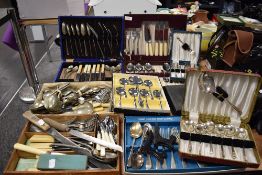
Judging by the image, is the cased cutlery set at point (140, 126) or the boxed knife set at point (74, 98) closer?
the cased cutlery set at point (140, 126)

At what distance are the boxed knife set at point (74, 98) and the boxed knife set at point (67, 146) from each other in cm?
8

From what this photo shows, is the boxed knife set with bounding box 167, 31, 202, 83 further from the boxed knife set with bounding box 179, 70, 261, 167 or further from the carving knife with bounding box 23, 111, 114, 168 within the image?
the carving knife with bounding box 23, 111, 114, 168

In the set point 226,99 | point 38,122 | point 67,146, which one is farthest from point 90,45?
point 226,99

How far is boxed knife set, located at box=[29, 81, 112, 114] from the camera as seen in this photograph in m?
1.13

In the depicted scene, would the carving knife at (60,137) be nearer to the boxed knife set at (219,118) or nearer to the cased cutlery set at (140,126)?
the cased cutlery set at (140,126)

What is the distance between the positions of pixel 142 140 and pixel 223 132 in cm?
33

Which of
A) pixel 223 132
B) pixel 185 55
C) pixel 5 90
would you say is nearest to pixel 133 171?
pixel 223 132

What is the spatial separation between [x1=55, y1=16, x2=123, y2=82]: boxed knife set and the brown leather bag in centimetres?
65

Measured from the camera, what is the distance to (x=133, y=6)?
168 centimetres

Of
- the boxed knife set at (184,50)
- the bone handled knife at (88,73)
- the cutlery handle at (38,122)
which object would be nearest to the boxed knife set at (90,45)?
the bone handled knife at (88,73)

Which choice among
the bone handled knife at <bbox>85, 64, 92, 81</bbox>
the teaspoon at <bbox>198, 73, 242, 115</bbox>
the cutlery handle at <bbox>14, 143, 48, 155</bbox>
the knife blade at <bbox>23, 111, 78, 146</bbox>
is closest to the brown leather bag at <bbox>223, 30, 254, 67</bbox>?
the teaspoon at <bbox>198, 73, 242, 115</bbox>

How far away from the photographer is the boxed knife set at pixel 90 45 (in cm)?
154

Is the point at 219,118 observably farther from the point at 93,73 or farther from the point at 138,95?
the point at 93,73

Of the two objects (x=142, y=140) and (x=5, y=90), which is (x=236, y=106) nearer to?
(x=142, y=140)
